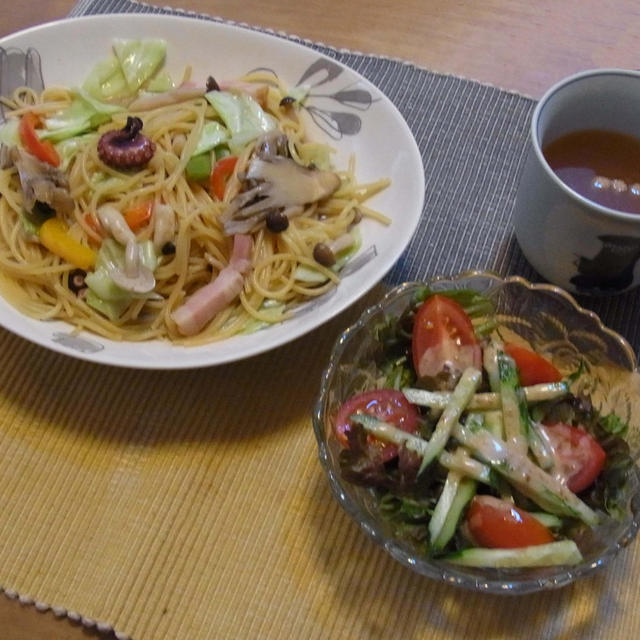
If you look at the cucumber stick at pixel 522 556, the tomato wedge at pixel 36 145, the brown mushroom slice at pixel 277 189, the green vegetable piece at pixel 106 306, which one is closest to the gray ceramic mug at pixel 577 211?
the brown mushroom slice at pixel 277 189

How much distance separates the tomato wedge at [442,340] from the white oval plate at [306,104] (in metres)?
0.11

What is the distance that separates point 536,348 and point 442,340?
19 centimetres

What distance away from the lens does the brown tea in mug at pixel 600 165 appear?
1.13m

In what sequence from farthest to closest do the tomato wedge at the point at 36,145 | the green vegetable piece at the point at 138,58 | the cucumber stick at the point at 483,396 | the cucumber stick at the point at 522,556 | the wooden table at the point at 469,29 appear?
1. the wooden table at the point at 469,29
2. the green vegetable piece at the point at 138,58
3. the tomato wedge at the point at 36,145
4. the cucumber stick at the point at 483,396
5. the cucumber stick at the point at 522,556

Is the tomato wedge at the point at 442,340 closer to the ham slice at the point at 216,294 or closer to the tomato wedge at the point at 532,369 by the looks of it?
the tomato wedge at the point at 532,369

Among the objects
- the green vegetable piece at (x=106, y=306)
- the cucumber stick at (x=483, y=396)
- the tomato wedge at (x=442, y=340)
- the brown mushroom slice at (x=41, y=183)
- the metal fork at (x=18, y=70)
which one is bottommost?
the green vegetable piece at (x=106, y=306)

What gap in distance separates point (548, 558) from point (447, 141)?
0.87 meters

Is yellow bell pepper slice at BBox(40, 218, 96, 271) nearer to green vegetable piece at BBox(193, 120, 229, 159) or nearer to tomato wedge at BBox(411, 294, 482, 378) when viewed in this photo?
green vegetable piece at BBox(193, 120, 229, 159)

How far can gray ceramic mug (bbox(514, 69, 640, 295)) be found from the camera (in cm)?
106

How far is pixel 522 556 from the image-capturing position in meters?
0.86

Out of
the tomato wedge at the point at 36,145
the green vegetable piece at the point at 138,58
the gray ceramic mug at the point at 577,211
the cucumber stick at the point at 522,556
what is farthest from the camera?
the green vegetable piece at the point at 138,58

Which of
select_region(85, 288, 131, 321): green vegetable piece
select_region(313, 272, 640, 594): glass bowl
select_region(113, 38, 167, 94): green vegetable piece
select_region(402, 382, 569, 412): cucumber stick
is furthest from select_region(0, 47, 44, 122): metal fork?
select_region(402, 382, 569, 412): cucumber stick

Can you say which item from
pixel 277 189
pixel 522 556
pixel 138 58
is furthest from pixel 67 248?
pixel 522 556

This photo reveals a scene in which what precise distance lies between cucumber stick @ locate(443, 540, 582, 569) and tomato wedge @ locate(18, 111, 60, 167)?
905mm
